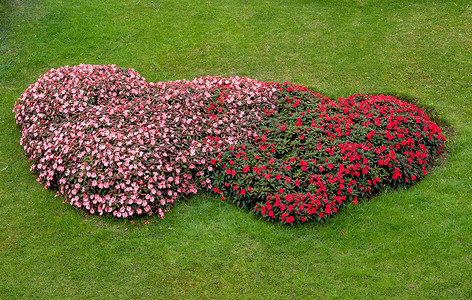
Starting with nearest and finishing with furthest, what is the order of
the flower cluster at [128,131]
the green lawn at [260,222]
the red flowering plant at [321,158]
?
A: the green lawn at [260,222] → the red flowering plant at [321,158] → the flower cluster at [128,131]

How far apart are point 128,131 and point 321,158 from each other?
273cm

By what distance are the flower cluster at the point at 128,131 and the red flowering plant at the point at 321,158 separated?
1.18 feet

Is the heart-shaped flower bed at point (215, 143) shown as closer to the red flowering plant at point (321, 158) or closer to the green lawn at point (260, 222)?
the red flowering plant at point (321, 158)

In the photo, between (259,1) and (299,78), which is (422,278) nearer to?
(299,78)

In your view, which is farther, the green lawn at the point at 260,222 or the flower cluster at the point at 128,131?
the flower cluster at the point at 128,131

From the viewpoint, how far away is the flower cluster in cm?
559

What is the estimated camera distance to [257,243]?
17.2 feet

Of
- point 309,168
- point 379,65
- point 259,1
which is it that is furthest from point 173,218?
point 259,1

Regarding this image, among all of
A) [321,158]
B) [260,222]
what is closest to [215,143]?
[260,222]

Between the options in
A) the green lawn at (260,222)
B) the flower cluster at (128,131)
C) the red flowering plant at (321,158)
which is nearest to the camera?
the green lawn at (260,222)

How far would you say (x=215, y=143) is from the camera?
20.2ft

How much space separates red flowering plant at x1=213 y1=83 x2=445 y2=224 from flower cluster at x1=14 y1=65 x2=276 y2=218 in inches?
14.2

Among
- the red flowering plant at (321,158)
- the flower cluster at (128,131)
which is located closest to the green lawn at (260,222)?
the red flowering plant at (321,158)

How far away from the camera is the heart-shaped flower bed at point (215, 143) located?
5555mm
